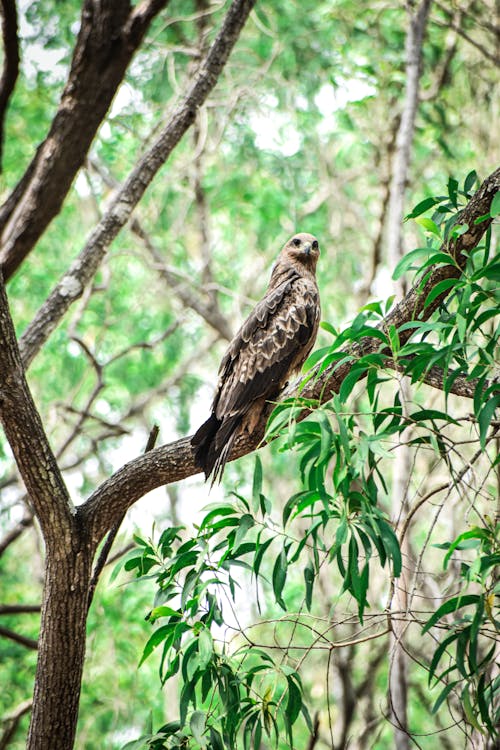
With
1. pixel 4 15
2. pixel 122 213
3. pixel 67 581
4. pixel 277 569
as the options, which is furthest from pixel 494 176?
pixel 4 15

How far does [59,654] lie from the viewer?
3061 mm

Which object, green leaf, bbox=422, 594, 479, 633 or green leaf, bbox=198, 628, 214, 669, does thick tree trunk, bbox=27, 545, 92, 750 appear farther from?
green leaf, bbox=422, 594, 479, 633

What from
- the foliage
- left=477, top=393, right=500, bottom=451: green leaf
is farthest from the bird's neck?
left=477, top=393, right=500, bottom=451: green leaf

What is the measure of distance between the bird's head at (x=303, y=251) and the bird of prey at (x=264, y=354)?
1.09 feet

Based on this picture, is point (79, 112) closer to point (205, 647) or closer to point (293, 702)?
point (205, 647)

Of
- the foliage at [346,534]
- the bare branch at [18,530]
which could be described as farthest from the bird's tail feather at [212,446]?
the bare branch at [18,530]

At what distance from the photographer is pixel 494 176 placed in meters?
2.59

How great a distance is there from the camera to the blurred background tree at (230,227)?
619cm

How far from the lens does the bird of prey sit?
11.9 feet

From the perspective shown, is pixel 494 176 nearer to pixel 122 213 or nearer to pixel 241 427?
pixel 241 427

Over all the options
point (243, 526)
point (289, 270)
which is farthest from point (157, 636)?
point (289, 270)

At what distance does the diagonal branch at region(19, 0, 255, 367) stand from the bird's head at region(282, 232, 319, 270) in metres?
0.89

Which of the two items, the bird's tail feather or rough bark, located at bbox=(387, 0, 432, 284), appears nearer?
the bird's tail feather

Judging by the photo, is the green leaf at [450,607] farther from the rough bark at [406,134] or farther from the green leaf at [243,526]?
the rough bark at [406,134]
